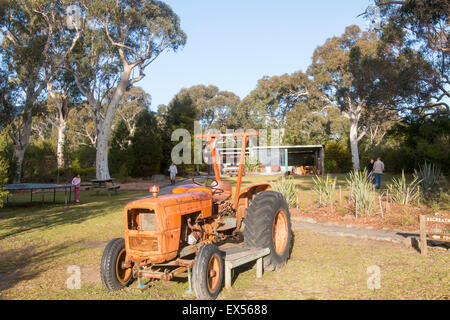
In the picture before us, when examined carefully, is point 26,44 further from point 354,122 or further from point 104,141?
point 354,122

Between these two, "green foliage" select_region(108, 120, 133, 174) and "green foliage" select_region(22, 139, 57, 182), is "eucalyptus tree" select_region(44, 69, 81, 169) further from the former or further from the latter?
"green foliage" select_region(108, 120, 133, 174)

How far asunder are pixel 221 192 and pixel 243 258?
1.37 metres

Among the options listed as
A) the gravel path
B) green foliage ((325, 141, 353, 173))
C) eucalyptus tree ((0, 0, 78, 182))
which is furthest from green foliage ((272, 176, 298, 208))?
green foliage ((325, 141, 353, 173))

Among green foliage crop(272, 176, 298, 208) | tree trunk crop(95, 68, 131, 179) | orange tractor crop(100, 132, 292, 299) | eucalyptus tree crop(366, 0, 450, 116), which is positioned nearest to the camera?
orange tractor crop(100, 132, 292, 299)

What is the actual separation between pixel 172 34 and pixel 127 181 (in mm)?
11307

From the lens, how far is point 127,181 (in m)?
25.7

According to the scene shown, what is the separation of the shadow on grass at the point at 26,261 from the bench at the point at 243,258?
9.64ft

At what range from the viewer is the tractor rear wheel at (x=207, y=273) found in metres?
3.69

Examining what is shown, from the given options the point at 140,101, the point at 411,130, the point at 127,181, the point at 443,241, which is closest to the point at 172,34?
the point at 127,181

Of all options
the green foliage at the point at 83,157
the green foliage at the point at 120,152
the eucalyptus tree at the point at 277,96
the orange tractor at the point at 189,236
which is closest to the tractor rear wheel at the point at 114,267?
the orange tractor at the point at 189,236

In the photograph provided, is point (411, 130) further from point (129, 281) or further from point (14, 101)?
point (14, 101)

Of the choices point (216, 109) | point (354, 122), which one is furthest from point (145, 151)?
point (216, 109)

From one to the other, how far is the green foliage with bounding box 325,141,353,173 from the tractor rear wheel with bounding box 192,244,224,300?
28852mm

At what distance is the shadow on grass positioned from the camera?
5.01m
